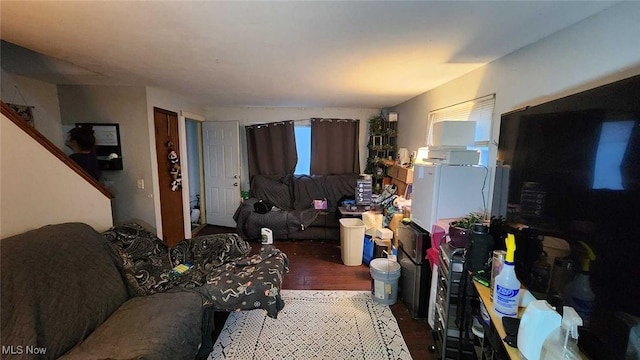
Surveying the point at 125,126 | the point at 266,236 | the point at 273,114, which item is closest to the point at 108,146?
the point at 125,126

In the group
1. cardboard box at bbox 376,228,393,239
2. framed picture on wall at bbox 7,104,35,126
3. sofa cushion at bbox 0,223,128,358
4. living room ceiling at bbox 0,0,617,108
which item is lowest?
cardboard box at bbox 376,228,393,239

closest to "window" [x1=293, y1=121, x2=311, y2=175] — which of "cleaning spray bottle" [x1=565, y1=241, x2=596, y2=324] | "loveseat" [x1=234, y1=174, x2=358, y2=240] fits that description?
"loveseat" [x1=234, y1=174, x2=358, y2=240]

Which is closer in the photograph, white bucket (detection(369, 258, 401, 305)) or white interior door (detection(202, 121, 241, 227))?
white bucket (detection(369, 258, 401, 305))

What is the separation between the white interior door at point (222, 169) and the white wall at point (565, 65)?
146 inches

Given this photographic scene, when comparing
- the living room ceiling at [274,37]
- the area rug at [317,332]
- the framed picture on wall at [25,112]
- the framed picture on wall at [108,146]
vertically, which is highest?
the living room ceiling at [274,37]

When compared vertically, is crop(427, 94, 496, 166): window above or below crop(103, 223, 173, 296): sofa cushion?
above

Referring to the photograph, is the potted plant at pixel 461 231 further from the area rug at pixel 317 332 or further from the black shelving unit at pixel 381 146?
the black shelving unit at pixel 381 146

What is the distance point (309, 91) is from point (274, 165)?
199cm

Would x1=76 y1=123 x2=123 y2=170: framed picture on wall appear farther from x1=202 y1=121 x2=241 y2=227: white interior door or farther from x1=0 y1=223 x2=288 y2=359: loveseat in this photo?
x1=202 y1=121 x2=241 y2=227: white interior door

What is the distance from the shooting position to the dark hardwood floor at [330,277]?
220cm

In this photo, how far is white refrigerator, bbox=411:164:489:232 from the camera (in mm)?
2088

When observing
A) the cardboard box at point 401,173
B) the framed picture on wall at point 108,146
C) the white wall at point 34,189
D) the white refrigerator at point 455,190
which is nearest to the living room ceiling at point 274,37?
the framed picture on wall at point 108,146

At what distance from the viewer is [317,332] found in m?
2.26

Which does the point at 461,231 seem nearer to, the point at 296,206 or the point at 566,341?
the point at 566,341
